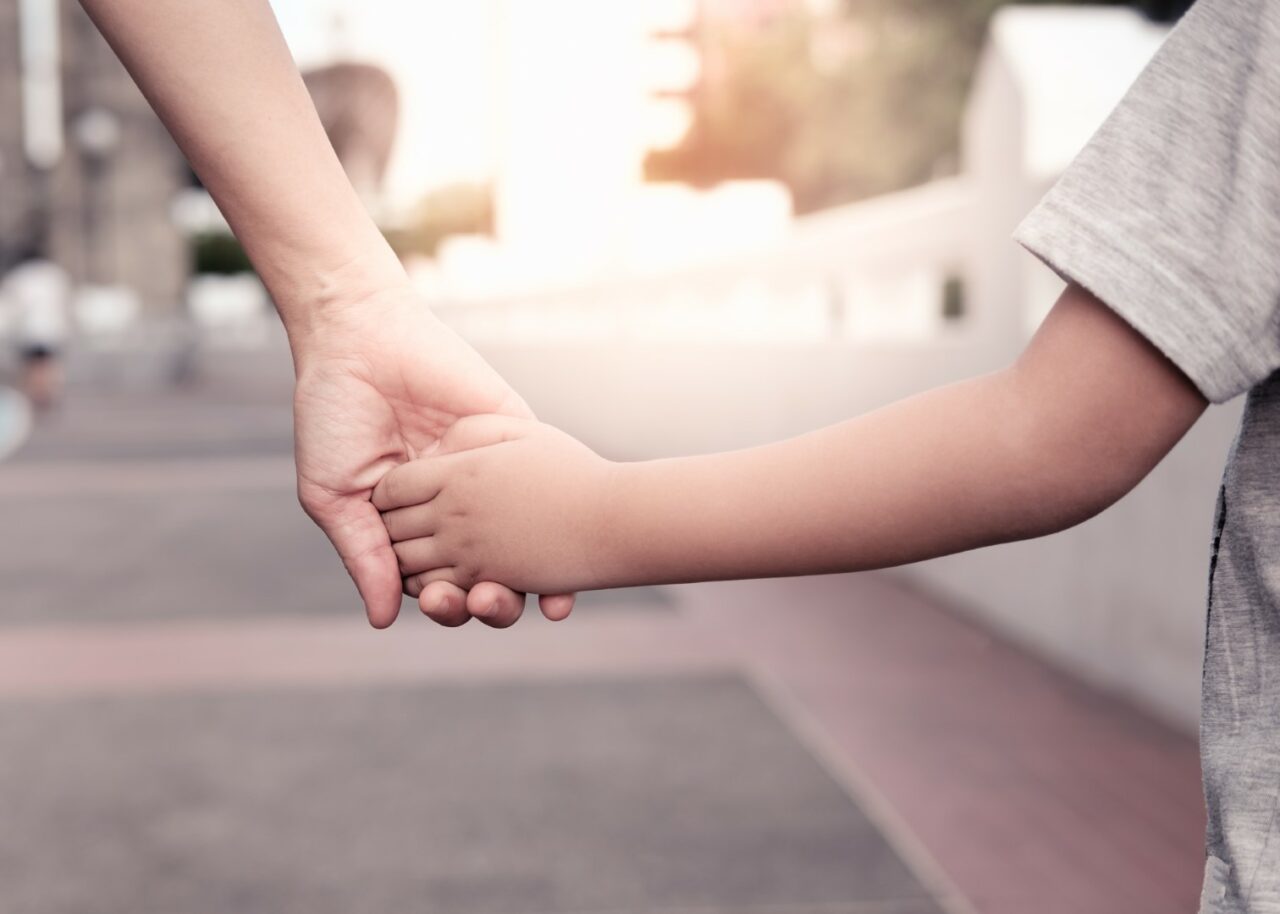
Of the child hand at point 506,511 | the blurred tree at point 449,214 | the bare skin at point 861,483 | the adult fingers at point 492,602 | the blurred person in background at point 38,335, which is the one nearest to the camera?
the bare skin at point 861,483

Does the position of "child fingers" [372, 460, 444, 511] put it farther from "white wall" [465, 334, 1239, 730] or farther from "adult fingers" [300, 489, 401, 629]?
"white wall" [465, 334, 1239, 730]

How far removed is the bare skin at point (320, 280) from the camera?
1346mm

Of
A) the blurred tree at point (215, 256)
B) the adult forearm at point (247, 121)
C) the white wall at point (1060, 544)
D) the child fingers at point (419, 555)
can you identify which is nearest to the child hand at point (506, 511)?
the child fingers at point (419, 555)

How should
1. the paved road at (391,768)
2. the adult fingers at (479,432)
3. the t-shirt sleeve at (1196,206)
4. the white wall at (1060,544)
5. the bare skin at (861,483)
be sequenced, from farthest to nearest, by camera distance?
the white wall at (1060,544) < the paved road at (391,768) < the adult fingers at (479,432) < the bare skin at (861,483) < the t-shirt sleeve at (1196,206)

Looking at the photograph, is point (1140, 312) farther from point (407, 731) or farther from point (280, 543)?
point (280, 543)

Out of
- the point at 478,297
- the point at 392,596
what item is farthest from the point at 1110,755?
the point at 478,297

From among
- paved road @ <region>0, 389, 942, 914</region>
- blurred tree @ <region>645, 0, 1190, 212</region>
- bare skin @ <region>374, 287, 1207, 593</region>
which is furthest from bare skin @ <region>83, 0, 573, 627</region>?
blurred tree @ <region>645, 0, 1190, 212</region>

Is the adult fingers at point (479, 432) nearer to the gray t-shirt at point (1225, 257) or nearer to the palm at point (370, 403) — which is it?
the palm at point (370, 403)

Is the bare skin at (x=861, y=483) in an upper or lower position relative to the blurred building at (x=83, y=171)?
upper

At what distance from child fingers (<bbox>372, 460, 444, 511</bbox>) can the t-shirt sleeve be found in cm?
70

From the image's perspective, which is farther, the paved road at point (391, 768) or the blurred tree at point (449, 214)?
the blurred tree at point (449, 214)

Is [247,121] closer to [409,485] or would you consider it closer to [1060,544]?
[409,485]

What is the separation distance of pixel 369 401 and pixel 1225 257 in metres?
0.98

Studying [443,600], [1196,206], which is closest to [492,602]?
[443,600]
